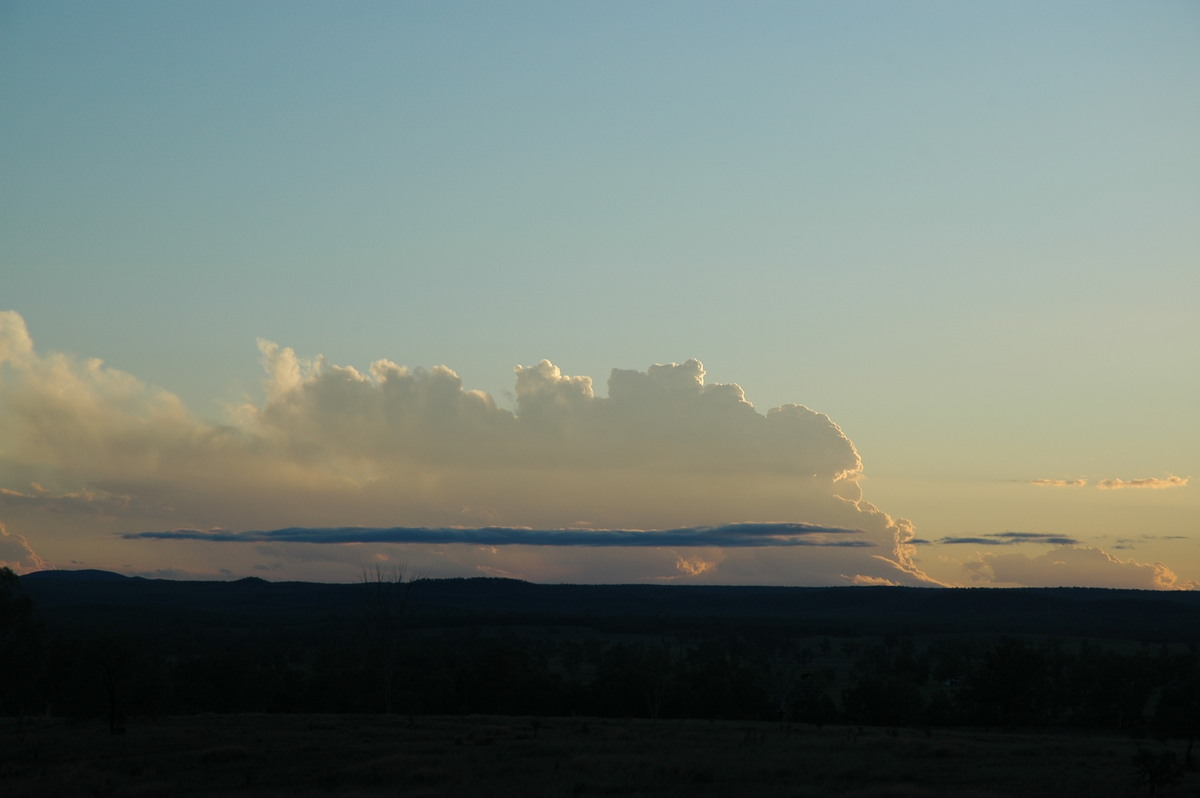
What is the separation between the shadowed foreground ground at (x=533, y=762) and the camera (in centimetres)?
3238

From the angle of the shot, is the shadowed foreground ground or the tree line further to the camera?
the tree line

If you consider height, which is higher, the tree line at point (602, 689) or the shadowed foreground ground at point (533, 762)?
the shadowed foreground ground at point (533, 762)

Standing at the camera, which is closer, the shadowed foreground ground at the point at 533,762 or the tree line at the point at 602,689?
the shadowed foreground ground at the point at 533,762

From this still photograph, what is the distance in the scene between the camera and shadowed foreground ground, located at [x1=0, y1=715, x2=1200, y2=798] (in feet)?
106

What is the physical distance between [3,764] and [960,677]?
10909 centimetres

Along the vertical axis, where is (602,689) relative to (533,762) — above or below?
below

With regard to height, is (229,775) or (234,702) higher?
(229,775)

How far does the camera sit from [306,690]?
92938 millimetres

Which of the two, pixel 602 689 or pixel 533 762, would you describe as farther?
pixel 602 689

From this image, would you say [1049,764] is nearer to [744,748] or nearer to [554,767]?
[744,748]

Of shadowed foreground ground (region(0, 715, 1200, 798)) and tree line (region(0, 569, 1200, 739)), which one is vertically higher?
shadowed foreground ground (region(0, 715, 1200, 798))

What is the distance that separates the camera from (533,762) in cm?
3862

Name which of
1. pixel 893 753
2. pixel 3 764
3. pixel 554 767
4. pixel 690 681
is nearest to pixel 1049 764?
pixel 893 753

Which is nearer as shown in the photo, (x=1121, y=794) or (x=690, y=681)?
(x=1121, y=794)
